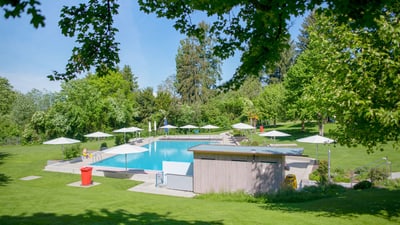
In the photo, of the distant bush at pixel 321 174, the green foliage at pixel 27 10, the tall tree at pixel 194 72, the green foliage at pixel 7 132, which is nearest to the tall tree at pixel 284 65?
the tall tree at pixel 194 72

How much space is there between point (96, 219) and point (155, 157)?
1985 cm

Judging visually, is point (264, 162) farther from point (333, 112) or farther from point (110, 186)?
point (110, 186)

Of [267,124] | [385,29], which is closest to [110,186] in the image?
[385,29]

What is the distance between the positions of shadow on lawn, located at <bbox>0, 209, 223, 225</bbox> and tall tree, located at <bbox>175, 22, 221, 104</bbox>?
168 ft

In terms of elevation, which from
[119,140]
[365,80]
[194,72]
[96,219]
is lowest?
[96,219]

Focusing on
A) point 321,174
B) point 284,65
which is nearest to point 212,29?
point 321,174

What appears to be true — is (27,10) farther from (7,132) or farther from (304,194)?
(7,132)

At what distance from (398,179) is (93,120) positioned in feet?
103

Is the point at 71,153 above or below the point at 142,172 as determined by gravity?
above

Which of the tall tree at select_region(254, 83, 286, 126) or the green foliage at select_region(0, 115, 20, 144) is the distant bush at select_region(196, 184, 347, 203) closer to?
the tall tree at select_region(254, 83, 286, 126)

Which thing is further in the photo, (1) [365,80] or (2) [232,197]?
(2) [232,197]

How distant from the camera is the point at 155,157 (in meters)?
26.8

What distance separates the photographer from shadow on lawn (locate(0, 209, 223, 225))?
22.1 feet

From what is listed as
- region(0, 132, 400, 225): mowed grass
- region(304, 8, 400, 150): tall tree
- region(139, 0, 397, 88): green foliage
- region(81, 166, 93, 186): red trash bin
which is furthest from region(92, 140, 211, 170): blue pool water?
region(139, 0, 397, 88): green foliage
